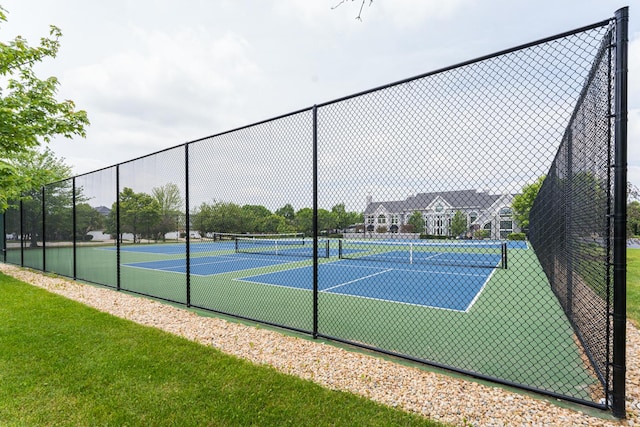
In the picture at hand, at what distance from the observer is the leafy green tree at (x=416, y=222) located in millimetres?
3506

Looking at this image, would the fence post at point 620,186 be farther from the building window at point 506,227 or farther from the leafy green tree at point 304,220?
the leafy green tree at point 304,220

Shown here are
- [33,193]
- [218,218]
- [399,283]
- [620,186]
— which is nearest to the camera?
[620,186]

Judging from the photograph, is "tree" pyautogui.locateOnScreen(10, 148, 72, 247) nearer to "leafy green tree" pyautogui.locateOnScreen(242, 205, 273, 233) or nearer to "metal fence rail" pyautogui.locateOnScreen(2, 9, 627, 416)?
"metal fence rail" pyautogui.locateOnScreen(2, 9, 627, 416)

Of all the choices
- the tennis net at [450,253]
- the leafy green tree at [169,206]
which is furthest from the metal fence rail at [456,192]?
the tennis net at [450,253]

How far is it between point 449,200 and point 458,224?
38 cm

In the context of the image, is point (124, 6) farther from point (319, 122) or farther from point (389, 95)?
point (389, 95)

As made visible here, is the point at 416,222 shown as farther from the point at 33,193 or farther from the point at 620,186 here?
the point at 33,193

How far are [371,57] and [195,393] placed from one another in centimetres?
436

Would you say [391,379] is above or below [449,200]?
below

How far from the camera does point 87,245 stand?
8.88 meters

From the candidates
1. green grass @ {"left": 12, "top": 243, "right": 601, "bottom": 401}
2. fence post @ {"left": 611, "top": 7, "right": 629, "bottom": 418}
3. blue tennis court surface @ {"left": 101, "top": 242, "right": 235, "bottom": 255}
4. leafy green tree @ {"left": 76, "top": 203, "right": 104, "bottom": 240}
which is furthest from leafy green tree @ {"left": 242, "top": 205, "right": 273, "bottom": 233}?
leafy green tree @ {"left": 76, "top": 203, "right": 104, "bottom": 240}

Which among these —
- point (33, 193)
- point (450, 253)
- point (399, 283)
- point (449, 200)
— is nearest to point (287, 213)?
point (449, 200)

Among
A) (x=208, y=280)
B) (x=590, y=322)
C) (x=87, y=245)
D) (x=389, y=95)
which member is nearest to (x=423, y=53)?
(x=389, y=95)

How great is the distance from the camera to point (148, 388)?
2629 mm
